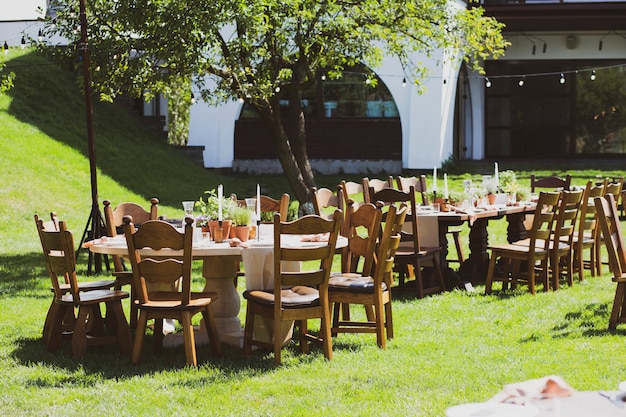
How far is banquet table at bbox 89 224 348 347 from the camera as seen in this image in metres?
6.98

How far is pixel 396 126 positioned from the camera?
2342 cm

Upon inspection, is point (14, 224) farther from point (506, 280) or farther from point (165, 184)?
point (506, 280)

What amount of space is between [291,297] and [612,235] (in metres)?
2.58

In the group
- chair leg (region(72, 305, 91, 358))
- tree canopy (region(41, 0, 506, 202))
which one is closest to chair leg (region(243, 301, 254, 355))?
chair leg (region(72, 305, 91, 358))

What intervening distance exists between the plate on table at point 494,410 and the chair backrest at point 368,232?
5.08 m

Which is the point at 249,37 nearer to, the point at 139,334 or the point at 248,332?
the point at 248,332

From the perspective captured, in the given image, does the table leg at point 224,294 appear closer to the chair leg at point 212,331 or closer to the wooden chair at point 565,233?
the chair leg at point 212,331

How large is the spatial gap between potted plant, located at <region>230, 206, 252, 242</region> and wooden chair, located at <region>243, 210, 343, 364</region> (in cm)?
57

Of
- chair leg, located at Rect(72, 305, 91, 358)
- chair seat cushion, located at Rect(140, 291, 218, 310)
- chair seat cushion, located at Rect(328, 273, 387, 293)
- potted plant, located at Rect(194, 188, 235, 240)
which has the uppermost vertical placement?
potted plant, located at Rect(194, 188, 235, 240)

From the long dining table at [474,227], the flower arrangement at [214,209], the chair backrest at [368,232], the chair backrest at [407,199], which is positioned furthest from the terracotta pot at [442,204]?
the flower arrangement at [214,209]

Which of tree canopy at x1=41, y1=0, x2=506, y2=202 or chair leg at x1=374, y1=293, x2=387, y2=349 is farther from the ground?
tree canopy at x1=41, y1=0, x2=506, y2=202

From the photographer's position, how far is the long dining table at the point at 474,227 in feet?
32.3

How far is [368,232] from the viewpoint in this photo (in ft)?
25.7

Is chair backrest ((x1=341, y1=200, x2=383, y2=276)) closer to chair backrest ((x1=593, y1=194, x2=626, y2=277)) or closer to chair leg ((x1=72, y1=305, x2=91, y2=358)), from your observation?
chair backrest ((x1=593, y1=194, x2=626, y2=277))
